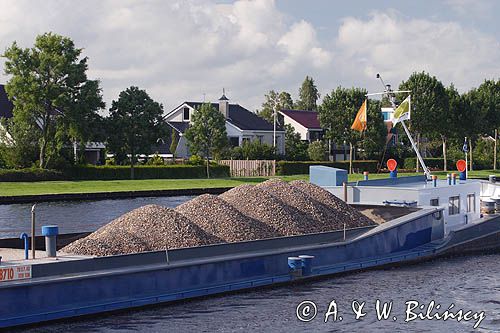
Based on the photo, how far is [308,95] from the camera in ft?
497

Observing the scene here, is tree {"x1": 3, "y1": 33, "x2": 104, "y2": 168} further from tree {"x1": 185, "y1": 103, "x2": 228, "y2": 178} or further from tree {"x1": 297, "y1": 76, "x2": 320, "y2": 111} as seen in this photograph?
tree {"x1": 297, "y1": 76, "x2": 320, "y2": 111}

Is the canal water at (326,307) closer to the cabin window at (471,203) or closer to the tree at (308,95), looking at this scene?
the cabin window at (471,203)

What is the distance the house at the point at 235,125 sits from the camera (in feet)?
296

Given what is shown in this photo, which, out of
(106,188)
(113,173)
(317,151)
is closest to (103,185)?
(106,188)

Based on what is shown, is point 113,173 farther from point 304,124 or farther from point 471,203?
point 304,124

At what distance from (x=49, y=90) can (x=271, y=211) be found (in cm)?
4057

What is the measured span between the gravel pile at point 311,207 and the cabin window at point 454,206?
5.89 m

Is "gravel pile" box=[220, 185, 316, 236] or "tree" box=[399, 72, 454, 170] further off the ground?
"tree" box=[399, 72, 454, 170]

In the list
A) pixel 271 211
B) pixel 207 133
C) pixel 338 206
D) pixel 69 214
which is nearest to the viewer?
pixel 271 211

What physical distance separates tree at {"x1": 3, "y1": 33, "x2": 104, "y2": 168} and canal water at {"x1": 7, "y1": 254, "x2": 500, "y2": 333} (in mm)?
40975

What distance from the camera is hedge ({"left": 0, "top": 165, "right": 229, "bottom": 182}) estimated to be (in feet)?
177

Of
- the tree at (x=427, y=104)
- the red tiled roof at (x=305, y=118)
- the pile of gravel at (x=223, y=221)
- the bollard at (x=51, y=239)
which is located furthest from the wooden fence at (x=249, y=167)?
the bollard at (x=51, y=239)

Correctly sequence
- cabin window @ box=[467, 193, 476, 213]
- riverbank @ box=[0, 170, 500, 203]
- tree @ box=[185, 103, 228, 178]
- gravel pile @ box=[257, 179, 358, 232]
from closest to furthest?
gravel pile @ box=[257, 179, 358, 232], cabin window @ box=[467, 193, 476, 213], riverbank @ box=[0, 170, 500, 203], tree @ box=[185, 103, 228, 178]

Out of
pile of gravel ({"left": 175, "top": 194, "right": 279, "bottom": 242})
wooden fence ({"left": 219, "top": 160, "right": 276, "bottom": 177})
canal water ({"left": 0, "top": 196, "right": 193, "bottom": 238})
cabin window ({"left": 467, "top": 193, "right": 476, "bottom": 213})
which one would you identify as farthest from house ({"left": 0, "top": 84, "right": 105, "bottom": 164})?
pile of gravel ({"left": 175, "top": 194, "right": 279, "bottom": 242})
